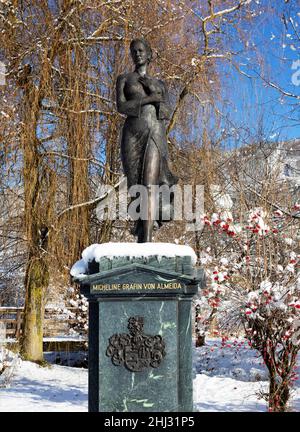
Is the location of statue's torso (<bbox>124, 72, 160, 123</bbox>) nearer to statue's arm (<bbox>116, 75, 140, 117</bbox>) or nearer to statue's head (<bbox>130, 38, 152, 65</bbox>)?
statue's arm (<bbox>116, 75, 140, 117</bbox>)

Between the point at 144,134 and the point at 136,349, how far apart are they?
1.95m

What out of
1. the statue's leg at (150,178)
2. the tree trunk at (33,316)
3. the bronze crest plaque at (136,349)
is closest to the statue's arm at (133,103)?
the statue's leg at (150,178)

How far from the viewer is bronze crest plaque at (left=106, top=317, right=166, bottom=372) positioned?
15.7 ft

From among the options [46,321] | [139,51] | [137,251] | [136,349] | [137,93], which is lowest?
[46,321]

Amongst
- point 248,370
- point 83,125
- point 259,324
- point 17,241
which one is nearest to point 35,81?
point 83,125

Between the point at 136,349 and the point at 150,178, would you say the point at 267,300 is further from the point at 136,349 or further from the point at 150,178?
the point at 136,349

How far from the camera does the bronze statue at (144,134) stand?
5430 millimetres

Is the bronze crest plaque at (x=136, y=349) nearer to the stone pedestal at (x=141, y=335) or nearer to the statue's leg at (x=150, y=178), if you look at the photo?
the stone pedestal at (x=141, y=335)

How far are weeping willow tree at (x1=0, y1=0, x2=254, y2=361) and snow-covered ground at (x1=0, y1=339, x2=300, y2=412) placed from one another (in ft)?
2.95

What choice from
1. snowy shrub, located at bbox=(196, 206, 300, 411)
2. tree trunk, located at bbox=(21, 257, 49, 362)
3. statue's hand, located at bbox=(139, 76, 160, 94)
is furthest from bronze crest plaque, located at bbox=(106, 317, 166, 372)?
tree trunk, located at bbox=(21, 257, 49, 362)

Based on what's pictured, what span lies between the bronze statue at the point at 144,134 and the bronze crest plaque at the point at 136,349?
0.90 metres

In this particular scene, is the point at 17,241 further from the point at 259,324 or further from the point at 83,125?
the point at 259,324

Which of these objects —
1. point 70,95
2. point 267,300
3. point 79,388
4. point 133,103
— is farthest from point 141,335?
point 70,95

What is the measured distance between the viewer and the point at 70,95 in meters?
10.6
